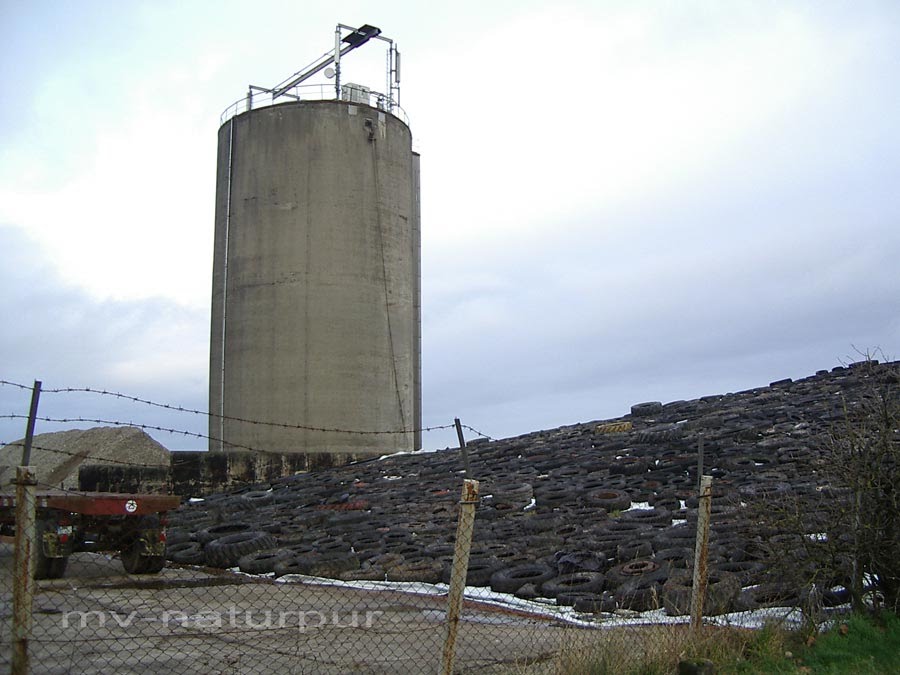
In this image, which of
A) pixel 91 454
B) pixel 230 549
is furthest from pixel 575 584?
pixel 91 454

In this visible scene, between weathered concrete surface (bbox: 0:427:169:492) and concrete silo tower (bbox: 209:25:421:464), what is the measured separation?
324cm

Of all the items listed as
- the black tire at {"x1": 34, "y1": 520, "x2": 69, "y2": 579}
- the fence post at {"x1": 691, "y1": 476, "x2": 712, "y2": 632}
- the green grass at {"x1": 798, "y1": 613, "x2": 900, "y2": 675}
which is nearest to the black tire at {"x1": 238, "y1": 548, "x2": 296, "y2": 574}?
the black tire at {"x1": 34, "y1": 520, "x2": 69, "y2": 579}

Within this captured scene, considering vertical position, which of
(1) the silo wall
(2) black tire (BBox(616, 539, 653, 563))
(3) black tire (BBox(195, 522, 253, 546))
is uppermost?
(1) the silo wall

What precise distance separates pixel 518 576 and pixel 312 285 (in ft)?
62.4

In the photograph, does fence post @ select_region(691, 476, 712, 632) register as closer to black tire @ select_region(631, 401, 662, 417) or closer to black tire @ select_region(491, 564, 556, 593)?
black tire @ select_region(491, 564, 556, 593)

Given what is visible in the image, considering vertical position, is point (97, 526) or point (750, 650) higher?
point (97, 526)

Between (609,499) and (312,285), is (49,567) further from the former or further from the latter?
(312,285)

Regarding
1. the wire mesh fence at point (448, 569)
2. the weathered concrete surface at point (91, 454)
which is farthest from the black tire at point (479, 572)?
the weathered concrete surface at point (91, 454)

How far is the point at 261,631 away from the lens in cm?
710

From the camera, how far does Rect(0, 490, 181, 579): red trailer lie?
975cm

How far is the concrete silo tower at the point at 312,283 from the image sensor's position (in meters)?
27.2

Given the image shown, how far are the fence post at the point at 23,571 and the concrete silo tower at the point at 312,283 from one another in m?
22.1

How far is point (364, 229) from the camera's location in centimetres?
2853

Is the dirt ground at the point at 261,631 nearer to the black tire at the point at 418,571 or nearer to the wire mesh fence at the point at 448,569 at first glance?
the wire mesh fence at the point at 448,569
